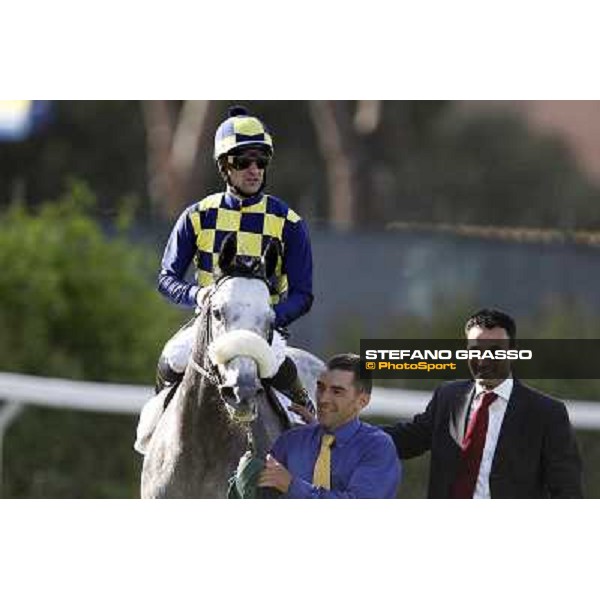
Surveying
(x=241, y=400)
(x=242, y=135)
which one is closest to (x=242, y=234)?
(x=242, y=135)

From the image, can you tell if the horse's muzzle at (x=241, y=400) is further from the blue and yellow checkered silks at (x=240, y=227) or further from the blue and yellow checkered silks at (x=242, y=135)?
the blue and yellow checkered silks at (x=242, y=135)

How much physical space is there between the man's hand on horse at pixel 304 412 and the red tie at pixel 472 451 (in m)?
0.57

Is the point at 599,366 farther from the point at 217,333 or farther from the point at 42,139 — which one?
the point at 42,139

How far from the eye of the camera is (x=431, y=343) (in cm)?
599

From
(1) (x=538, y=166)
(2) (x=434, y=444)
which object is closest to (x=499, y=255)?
(1) (x=538, y=166)

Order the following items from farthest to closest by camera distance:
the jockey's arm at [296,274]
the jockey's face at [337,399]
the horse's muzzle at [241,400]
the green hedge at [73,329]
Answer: the green hedge at [73,329], the jockey's face at [337,399], the jockey's arm at [296,274], the horse's muzzle at [241,400]

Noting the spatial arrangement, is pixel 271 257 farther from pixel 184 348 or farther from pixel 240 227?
pixel 184 348

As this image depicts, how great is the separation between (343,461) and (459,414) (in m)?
0.51

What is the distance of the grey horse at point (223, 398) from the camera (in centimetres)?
497

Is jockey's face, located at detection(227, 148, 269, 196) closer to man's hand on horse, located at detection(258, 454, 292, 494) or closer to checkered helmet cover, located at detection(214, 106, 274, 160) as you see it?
checkered helmet cover, located at detection(214, 106, 274, 160)

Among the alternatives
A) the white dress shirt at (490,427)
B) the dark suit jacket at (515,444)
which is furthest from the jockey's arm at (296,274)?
the white dress shirt at (490,427)

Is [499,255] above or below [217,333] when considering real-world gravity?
above

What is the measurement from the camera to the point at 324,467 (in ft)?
18.0

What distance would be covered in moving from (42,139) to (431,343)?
1.67 meters
